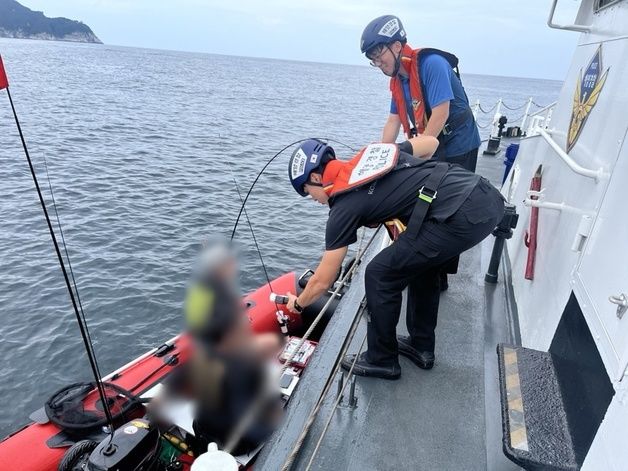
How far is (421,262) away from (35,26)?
200893 mm

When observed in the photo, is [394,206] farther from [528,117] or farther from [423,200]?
[528,117]

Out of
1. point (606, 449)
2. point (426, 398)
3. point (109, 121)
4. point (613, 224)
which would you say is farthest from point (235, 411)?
point (109, 121)

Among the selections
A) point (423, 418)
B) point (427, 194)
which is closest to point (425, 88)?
point (427, 194)

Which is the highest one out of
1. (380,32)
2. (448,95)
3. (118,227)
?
(380,32)

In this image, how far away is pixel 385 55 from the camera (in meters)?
3.21

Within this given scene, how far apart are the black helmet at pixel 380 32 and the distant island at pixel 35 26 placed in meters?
153

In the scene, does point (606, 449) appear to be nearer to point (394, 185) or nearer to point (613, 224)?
point (613, 224)

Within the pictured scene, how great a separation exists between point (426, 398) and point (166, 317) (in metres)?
5.16

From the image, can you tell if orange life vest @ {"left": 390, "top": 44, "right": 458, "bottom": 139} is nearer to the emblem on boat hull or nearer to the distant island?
the emblem on boat hull

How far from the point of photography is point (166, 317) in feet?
23.3

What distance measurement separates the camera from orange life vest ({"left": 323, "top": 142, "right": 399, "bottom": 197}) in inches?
95.8

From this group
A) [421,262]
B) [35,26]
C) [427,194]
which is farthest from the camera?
[35,26]

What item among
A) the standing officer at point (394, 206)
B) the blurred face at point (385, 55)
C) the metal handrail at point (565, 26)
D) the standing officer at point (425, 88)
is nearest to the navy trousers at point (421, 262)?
the standing officer at point (394, 206)

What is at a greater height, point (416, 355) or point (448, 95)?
point (448, 95)
